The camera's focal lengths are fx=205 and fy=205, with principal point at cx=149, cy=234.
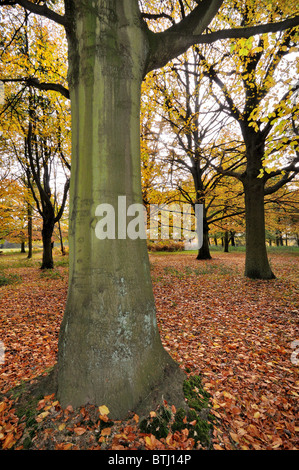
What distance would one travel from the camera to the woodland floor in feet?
6.08

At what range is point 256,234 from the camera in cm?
755

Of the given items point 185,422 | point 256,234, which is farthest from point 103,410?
point 256,234

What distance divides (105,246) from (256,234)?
7.02 metres

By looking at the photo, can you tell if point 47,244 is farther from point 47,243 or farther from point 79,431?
point 79,431

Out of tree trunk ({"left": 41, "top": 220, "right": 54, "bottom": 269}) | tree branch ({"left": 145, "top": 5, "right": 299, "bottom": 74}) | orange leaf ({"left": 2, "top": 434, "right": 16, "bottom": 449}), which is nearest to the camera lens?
orange leaf ({"left": 2, "top": 434, "right": 16, "bottom": 449})

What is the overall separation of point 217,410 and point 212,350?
1209 millimetres

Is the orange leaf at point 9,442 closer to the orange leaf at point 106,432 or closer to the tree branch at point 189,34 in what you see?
the orange leaf at point 106,432

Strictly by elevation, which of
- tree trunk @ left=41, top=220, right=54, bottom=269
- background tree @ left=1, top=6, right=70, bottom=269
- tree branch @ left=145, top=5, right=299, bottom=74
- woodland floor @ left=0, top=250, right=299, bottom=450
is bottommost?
woodland floor @ left=0, top=250, right=299, bottom=450

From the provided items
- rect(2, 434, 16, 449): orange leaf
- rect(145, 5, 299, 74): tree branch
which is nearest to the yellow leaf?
rect(2, 434, 16, 449): orange leaf

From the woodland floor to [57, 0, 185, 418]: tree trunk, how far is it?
0.24 m

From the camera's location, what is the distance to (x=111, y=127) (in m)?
2.08

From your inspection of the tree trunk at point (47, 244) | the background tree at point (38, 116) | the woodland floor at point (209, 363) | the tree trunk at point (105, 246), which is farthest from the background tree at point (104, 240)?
the tree trunk at point (47, 244)

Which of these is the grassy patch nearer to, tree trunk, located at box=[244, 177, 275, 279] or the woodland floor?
the woodland floor

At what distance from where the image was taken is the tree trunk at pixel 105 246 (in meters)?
2.05
